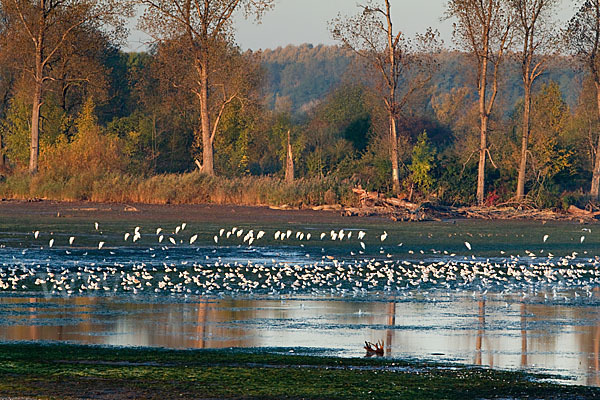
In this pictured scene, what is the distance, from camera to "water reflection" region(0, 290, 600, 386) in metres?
11.6

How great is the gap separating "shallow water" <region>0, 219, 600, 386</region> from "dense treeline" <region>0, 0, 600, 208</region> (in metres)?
16.0

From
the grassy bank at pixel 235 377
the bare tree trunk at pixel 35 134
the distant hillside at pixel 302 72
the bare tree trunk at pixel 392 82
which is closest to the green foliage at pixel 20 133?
the bare tree trunk at pixel 35 134

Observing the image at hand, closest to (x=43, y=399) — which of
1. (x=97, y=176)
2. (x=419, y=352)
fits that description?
(x=419, y=352)

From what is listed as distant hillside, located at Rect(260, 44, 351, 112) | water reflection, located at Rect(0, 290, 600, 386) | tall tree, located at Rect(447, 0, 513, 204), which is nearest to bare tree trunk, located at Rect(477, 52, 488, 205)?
tall tree, located at Rect(447, 0, 513, 204)

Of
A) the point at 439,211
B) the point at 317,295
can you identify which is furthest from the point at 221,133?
the point at 317,295

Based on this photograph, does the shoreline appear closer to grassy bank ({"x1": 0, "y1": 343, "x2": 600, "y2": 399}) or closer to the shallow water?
the shallow water

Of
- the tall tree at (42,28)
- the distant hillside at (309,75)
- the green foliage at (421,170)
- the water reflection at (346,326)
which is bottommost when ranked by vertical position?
the water reflection at (346,326)

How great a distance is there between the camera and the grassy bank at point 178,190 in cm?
4262

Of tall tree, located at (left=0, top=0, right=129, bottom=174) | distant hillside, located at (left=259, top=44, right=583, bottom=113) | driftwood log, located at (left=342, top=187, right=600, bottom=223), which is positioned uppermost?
distant hillside, located at (left=259, top=44, right=583, bottom=113)

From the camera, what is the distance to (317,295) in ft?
55.2

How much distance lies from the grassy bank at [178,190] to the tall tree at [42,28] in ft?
13.7

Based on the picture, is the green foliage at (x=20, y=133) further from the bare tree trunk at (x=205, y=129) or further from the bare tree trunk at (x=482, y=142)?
the bare tree trunk at (x=482, y=142)

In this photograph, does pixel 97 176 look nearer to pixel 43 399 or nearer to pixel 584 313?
pixel 584 313

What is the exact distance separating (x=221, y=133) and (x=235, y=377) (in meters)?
48.1
